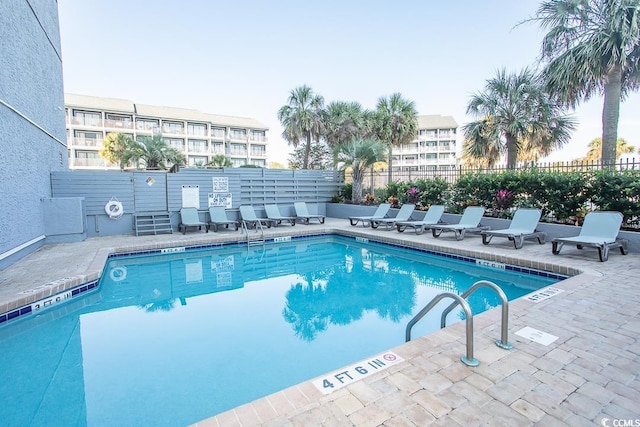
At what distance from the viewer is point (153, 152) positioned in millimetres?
19125

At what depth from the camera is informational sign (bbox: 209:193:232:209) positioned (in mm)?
12148

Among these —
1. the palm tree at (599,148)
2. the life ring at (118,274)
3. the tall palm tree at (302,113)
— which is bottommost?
→ the life ring at (118,274)

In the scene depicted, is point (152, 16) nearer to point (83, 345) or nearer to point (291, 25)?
point (291, 25)

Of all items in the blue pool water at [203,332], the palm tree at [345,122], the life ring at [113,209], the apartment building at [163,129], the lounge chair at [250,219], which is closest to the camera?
the blue pool water at [203,332]

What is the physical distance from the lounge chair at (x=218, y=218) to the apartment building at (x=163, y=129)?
56.1ft

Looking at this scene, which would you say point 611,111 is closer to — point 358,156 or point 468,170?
point 468,170

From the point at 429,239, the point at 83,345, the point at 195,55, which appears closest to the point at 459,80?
the point at 429,239

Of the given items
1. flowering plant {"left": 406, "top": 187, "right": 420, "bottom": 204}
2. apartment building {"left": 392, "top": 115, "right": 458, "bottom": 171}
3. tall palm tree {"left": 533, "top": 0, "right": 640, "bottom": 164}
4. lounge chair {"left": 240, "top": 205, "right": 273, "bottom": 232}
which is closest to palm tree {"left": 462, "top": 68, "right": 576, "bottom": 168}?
tall palm tree {"left": 533, "top": 0, "right": 640, "bottom": 164}

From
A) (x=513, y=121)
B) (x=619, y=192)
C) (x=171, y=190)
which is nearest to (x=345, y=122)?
(x=513, y=121)

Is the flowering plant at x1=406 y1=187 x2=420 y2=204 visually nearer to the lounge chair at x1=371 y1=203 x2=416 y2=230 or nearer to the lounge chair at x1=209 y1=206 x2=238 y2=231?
the lounge chair at x1=371 y1=203 x2=416 y2=230

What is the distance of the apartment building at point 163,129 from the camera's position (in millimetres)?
31047

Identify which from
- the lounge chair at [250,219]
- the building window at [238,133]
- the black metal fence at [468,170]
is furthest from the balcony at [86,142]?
the black metal fence at [468,170]

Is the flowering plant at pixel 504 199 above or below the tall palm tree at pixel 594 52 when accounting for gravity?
below

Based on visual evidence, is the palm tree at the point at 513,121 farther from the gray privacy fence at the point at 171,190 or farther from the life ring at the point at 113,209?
the life ring at the point at 113,209
